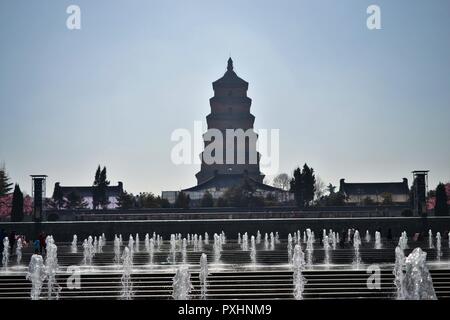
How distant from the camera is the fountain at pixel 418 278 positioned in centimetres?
1348

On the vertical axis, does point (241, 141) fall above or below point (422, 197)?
above

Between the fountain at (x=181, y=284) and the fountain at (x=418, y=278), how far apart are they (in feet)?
14.8

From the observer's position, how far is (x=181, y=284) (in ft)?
49.0

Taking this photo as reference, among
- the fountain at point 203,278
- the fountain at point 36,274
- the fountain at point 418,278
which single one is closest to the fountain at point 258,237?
the fountain at point 203,278

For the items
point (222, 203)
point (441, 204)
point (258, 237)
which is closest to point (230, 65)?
point (222, 203)

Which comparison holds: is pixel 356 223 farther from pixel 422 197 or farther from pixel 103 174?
pixel 103 174

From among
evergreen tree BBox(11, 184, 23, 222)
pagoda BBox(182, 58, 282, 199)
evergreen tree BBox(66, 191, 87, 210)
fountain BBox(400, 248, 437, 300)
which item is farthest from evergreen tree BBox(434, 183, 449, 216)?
pagoda BBox(182, 58, 282, 199)

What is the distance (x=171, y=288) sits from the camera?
15.8 metres

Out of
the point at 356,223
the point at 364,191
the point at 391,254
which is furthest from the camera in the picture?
the point at 364,191

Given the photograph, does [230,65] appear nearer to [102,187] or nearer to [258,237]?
[102,187]

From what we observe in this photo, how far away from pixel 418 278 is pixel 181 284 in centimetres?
481

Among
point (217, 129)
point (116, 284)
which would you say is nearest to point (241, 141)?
point (217, 129)
